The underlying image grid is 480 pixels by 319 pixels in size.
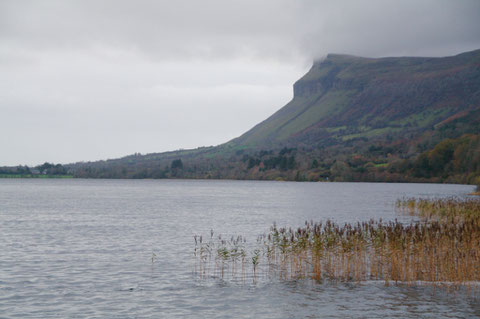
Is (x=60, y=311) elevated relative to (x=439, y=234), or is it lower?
lower

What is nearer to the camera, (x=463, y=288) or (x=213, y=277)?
(x=463, y=288)

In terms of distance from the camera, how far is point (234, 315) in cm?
2320

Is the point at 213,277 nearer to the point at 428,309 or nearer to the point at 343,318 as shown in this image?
the point at 343,318

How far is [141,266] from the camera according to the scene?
3444 centimetres

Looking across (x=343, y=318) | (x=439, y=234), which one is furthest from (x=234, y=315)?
(x=439, y=234)

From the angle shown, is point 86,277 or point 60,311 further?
point 86,277

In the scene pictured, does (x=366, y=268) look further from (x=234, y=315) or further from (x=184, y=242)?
(x=184, y=242)

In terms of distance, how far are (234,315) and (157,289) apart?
21.0 ft

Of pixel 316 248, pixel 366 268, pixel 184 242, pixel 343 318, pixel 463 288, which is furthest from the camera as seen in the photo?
pixel 184 242

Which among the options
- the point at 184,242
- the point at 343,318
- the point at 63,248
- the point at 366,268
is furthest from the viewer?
the point at 184,242

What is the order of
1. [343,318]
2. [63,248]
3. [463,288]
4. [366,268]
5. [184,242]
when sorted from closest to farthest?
[343,318]
[463,288]
[366,268]
[63,248]
[184,242]

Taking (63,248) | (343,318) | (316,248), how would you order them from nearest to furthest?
(343,318), (316,248), (63,248)

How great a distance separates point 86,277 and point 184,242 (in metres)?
16.6

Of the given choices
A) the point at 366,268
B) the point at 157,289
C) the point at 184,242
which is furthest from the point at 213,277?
the point at 184,242
